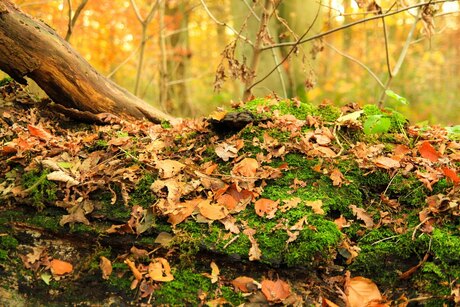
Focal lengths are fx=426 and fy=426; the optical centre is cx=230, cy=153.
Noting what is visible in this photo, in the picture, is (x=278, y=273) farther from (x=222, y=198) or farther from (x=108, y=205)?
(x=108, y=205)

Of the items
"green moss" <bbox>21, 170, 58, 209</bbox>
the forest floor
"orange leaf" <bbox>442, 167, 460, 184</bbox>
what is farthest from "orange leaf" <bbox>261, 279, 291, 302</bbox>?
"green moss" <bbox>21, 170, 58, 209</bbox>

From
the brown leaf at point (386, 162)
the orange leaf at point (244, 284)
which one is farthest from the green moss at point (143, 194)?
the brown leaf at point (386, 162)

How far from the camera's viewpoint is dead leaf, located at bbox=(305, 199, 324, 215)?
2.69 m

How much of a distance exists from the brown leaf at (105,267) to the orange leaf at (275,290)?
90cm

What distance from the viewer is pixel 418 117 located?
15.2 metres

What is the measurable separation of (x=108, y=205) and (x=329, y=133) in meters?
1.73

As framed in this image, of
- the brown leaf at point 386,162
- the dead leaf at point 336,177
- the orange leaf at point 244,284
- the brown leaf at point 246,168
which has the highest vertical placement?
the brown leaf at point 386,162

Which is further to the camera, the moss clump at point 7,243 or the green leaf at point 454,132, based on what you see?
the green leaf at point 454,132

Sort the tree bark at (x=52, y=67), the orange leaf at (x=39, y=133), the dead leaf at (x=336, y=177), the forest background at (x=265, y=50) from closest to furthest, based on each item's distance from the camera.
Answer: the dead leaf at (x=336, y=177)
the orange leaf at (x=39, y=133)
the tree bark at (x=52, y=67)
the forest background at (x=265, y=50)

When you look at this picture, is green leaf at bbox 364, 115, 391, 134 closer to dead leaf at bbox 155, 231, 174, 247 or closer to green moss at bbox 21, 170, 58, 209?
dead leaf at bbox 155, 231, 174, 247

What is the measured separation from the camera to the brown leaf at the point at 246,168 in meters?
2.98

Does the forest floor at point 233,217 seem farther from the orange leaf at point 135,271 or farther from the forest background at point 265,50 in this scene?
the forest background at point 265,50

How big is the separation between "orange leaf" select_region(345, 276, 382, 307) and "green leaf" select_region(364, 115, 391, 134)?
114 cm

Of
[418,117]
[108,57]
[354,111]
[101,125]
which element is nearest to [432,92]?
[418,117]
